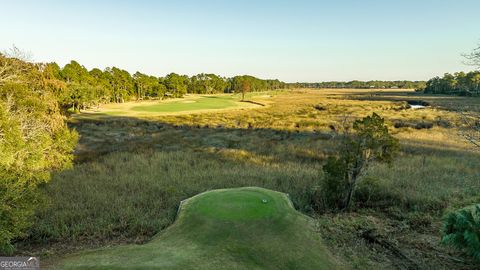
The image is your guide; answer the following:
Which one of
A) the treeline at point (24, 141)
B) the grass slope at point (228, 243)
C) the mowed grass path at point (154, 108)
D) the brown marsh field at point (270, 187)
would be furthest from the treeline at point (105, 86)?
the grass slope at point (228, 243)

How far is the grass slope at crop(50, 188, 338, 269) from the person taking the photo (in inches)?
339

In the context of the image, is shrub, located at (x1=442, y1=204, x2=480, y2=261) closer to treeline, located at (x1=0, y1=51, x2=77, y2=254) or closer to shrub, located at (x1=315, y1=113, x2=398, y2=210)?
shrub, located at (x1=315, y1=113, x2=398, y2=210)

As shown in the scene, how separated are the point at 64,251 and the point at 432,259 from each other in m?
13.2

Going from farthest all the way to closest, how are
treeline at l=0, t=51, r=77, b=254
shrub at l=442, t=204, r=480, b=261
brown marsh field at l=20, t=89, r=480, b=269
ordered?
1. brown marsh field at l=20, t=89, r=480, b=269
2. treeline at l=0, t=51, r=77, b=254
3. shrub at l=442, t=204, r=480, b=261

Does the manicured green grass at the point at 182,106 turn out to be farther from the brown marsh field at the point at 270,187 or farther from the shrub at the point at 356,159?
the shrub at the point at 356,159

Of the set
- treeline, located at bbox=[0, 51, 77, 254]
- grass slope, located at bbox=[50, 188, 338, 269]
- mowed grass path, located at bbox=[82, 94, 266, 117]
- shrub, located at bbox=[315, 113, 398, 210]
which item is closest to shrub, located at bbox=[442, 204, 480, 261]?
grass slope, located at bbox=[50, 188, 338, 269]

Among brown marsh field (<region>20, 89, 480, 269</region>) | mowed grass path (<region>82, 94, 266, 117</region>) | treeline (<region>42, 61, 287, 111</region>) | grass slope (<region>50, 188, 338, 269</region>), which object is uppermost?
treeline (<region>42, 61, 287, 111</region>)

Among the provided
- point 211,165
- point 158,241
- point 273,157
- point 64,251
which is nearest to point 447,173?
point 273,157

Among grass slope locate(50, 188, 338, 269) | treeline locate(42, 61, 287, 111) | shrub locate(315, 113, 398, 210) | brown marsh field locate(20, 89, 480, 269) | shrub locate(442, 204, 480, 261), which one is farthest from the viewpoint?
treeline locate(42, 61, 287, 111)

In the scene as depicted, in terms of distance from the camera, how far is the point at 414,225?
1380 cm

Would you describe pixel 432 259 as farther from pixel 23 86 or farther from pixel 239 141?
pixel 239 141

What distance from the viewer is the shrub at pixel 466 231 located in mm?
10078

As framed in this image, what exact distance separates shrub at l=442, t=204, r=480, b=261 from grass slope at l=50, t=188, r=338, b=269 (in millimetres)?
4340

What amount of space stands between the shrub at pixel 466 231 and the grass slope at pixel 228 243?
14.2 ft
